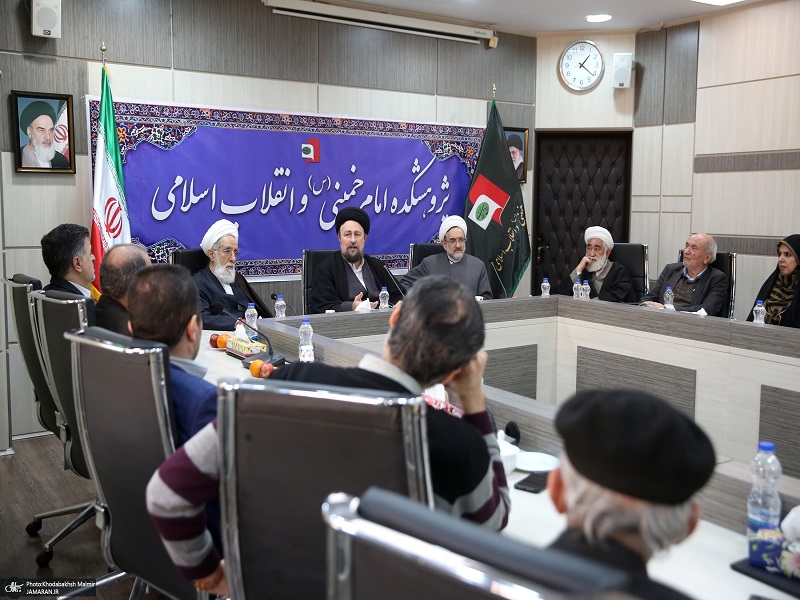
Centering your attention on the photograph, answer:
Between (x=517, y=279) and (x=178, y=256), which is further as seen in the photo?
(x=517, y=279)

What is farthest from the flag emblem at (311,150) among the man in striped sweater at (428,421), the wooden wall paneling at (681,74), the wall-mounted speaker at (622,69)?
the man in striped sweater at (428,421)

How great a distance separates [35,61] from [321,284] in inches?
84.8

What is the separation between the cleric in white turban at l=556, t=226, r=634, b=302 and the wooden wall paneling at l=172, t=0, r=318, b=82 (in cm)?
240

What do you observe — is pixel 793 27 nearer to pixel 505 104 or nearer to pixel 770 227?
pixel 770 227

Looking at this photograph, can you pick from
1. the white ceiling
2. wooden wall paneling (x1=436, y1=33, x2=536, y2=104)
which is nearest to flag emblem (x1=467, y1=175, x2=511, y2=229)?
wooden wall paneling (x1=436, y1=33, x2=536, y2=104)

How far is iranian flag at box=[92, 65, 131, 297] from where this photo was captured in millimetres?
4645

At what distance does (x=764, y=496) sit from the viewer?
157cm

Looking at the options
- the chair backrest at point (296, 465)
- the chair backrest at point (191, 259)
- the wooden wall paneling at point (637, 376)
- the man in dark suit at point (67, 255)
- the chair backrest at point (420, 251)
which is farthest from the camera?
the chair backrest at point (420, 251)

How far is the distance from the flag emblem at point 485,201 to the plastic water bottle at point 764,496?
4969mm

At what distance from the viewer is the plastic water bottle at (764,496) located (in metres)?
1.54

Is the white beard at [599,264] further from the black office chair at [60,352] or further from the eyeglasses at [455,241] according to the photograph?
the black office chair at [60,352]

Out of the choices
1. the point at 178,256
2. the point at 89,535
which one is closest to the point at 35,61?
the point at 178,256

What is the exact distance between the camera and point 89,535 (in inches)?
126

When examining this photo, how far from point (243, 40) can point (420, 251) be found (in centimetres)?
194
